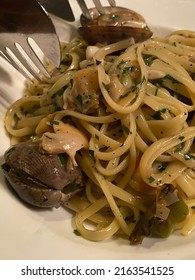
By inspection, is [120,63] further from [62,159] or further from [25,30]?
[62,159]

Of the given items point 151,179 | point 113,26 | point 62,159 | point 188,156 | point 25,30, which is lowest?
point 188,156

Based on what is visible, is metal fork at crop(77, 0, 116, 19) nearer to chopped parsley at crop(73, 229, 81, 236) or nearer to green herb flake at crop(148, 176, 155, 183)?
green herb flake at crop(148, 176, 155, 183)

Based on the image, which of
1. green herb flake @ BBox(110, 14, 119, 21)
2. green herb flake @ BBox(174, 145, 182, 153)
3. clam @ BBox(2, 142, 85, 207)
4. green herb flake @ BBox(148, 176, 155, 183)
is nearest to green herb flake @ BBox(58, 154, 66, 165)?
clam @ BBox(2, 142, 85, 207)

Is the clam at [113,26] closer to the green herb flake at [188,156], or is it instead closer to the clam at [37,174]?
the green herb flake at [188,156]

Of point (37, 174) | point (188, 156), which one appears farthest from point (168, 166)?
point (37, 174)

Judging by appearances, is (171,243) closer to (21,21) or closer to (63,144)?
A: (63,144)

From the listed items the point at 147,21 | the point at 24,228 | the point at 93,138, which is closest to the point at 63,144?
the point at 93,138
